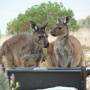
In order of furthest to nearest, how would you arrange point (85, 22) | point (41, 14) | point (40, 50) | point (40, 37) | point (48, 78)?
point (85, 22), point (41, 14), point (40, 50), point (40, 37), point (48, 78)

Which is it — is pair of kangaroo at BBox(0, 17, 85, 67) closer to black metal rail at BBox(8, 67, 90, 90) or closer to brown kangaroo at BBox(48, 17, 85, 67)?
brown kangaroo at BBox(48, 17, 85, 67)

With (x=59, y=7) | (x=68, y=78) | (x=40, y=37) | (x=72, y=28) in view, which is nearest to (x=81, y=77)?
(x=68, y=78)

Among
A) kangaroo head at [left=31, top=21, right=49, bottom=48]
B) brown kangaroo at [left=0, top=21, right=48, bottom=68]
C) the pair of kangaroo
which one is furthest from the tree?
kangaroo head at [left=31, top=21, right=49, bottom=48]

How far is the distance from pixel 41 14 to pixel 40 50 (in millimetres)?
7652

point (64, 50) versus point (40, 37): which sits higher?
point (40, 37)

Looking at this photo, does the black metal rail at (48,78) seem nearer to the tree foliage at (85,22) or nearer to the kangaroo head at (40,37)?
the kangaroo head at (40,37)

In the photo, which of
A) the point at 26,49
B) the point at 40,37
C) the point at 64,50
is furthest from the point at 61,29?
the point at 26,49

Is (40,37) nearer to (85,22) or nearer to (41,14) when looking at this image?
(41,14)

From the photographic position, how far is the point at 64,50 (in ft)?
35.4

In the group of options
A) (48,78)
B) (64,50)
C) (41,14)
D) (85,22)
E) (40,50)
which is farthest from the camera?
(85,22)

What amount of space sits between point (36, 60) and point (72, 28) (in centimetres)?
994

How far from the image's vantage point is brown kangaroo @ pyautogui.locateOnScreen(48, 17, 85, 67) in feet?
34.7

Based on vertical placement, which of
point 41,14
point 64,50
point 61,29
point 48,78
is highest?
point 41,14

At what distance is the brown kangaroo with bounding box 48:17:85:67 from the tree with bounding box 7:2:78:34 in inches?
244
